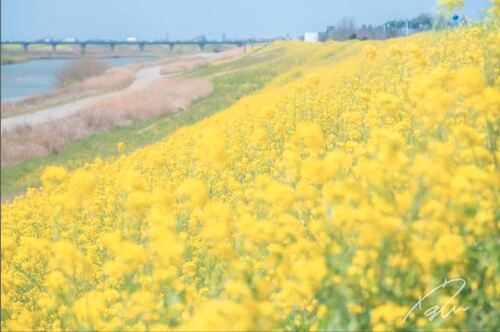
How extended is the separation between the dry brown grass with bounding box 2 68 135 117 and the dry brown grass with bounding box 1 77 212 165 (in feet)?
24.9

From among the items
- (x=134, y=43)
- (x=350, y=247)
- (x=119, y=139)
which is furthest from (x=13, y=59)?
(x=350, y=247)

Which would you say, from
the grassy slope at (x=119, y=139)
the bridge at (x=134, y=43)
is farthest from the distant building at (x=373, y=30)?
the bridge at (x=134, y=43)

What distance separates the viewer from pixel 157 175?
7.49m

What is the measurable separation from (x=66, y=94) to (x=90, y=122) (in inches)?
654

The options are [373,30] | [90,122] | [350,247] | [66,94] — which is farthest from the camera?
[373,30]

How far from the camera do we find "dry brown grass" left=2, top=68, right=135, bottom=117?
3514 centimetres

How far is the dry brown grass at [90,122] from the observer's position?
21344 mm

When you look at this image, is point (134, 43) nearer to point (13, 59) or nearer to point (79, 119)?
point (13, 59)

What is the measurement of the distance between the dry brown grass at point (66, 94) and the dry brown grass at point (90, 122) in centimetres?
758

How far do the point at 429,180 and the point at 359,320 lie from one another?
0.66 metres

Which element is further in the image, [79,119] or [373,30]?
[373,30]

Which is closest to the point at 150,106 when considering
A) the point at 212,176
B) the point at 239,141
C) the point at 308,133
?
the point at 239,141

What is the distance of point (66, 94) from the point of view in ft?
131

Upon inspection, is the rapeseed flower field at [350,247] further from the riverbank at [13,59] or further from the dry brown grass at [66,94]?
the riverbank at [13,59]
